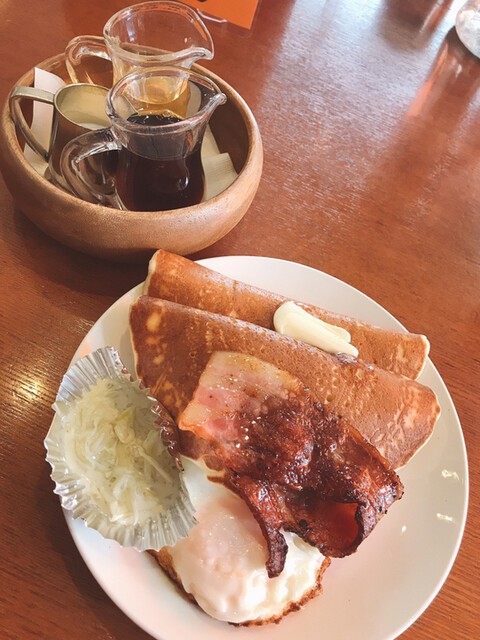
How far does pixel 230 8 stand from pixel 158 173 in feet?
2.56

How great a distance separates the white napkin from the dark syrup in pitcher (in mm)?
97

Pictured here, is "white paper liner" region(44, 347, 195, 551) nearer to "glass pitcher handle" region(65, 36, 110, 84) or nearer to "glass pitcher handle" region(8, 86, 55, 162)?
"glass pitcher handle" region(8, 86, 55, 162)

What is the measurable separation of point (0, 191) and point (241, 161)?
0.50 metres

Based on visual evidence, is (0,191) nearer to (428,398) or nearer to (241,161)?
(241,161)

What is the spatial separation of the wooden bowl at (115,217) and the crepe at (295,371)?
4.5 inches

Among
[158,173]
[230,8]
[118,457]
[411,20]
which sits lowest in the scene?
[118,457]

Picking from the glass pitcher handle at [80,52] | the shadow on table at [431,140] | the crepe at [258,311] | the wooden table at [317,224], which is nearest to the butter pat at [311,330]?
the crepe at [258,311]

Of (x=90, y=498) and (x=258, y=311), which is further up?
(x=258, y=311)

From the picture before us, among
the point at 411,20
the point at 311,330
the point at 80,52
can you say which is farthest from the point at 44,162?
the point at 411,20

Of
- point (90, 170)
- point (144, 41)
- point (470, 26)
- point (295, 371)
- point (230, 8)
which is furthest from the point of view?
point (470, 26)

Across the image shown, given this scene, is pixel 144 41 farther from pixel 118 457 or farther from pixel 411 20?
pixel 411 20

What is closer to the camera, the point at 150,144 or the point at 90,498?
the point at 90,498

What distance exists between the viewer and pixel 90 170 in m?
0.97

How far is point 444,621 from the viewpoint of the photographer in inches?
30.5
